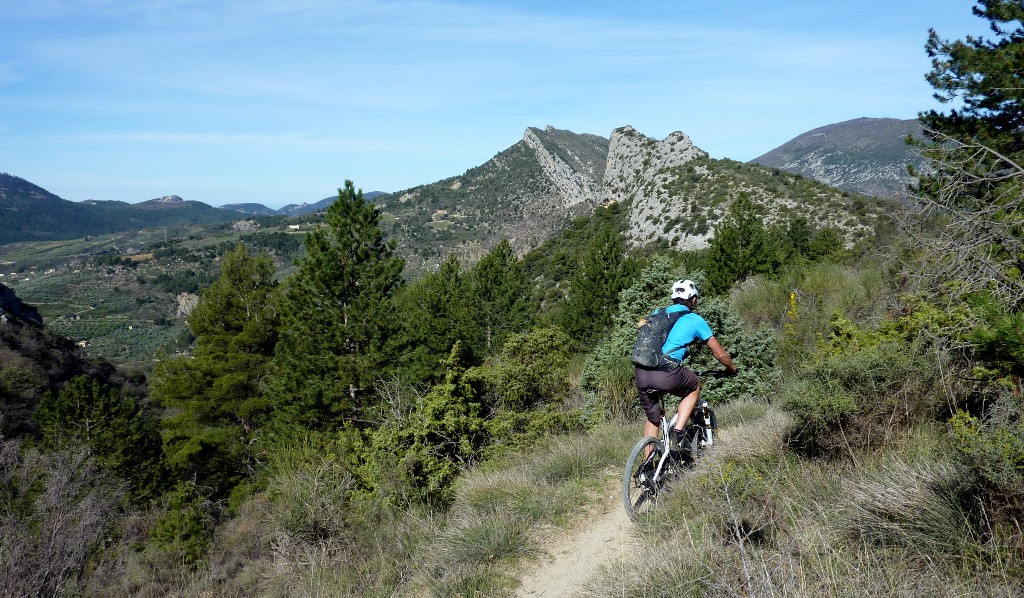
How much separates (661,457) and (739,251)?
25.0 m

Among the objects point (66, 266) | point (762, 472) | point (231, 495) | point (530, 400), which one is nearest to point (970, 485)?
point (762, 472)

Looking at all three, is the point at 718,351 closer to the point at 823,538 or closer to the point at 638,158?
the point at 823,538

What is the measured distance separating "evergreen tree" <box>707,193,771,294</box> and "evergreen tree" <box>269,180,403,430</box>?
15545 millimetres

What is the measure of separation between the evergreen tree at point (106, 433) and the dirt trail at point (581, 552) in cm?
2289

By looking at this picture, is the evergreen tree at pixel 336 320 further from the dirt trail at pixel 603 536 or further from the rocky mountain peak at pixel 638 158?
the rocky mountain peak at pixel 638 158

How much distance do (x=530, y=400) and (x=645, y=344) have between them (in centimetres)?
449

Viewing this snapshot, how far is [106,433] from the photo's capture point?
2184 centimetres

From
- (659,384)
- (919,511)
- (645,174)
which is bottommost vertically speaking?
(919,511)

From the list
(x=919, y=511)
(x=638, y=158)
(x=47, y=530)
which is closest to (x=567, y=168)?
(x=638, y=158)

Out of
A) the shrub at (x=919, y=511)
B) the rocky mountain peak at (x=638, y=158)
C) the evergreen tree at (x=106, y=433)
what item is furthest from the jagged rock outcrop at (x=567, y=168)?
the shrub at (x=919, y=511)

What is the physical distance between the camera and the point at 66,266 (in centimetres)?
18762

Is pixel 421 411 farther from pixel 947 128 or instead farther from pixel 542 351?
pixel 947 128

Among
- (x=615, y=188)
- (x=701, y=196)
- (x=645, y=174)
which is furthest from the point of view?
(x=615, y=188)

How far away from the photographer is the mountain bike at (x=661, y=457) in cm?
429
